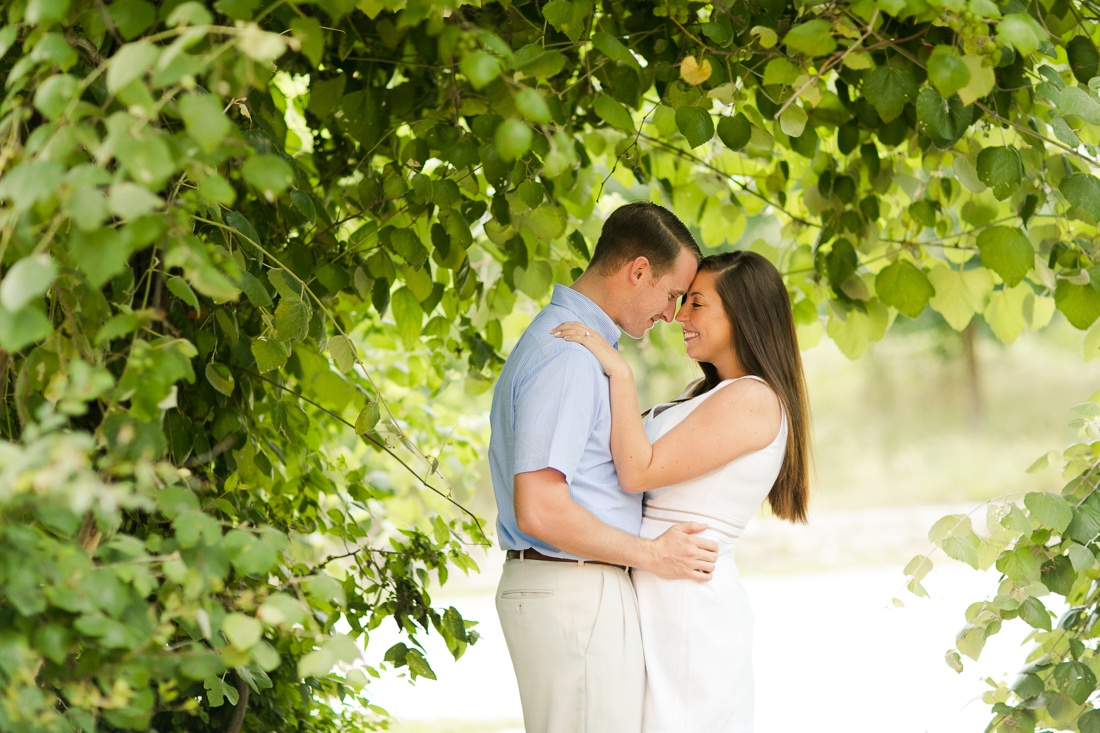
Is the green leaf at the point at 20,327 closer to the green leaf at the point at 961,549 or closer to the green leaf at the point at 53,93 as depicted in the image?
the green leaf at the point at 53,93

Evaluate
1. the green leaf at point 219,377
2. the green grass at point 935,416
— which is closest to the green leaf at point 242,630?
the green leaf at point 219,377

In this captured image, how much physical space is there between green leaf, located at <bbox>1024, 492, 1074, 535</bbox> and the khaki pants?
3.01 feet

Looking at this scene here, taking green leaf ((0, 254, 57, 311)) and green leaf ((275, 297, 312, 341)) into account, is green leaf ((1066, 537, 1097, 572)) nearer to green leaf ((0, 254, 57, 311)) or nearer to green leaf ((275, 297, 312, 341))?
green leaf ((275, 297, 312, 341))

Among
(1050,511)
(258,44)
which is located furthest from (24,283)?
(1050,511)

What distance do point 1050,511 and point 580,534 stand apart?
1038 millimetres

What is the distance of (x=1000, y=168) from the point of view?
215cm

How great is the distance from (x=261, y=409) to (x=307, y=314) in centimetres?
117

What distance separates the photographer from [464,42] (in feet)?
5.01

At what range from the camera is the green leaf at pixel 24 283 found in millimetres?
1085

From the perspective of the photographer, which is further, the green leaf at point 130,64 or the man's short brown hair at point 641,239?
the man's short brown hair at point 641,239

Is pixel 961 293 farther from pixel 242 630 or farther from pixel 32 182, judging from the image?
pixel 32 182

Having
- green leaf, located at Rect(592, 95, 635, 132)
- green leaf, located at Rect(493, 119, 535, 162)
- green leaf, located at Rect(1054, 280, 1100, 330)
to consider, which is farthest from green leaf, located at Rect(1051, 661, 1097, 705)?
green leaf, located at Rect(493, 119, 535, 162)

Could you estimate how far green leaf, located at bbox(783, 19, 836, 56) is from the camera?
73.4 inches

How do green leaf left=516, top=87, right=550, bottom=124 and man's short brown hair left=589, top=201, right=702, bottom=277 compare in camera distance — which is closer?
green leaf left=516, top=87, right=550, bottom=124
